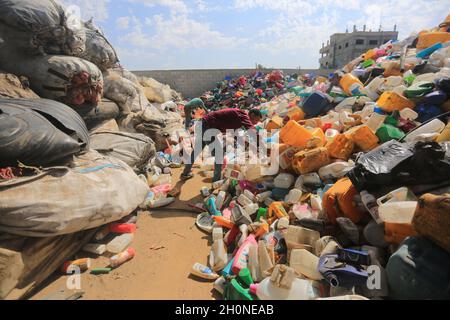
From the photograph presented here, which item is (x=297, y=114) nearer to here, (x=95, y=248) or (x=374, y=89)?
(x=374, y=89)

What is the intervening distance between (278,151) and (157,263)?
186 cm

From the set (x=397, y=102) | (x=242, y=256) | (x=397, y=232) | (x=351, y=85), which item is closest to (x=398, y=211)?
(x=397, y=232)

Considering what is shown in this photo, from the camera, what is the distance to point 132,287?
202 cm

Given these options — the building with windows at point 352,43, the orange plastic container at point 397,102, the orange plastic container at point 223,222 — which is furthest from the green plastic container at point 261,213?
the building with windows at point 352,43

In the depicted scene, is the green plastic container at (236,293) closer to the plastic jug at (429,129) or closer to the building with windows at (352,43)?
the plastic jug at (429,129)

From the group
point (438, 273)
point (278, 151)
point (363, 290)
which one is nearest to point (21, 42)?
point (278, 151)

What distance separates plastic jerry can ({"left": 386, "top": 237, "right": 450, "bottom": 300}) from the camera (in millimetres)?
1298

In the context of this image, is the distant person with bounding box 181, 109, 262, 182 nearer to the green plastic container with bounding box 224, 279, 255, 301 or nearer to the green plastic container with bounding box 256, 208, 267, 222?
the green plastic container with bounding box 256, 208, 267, 222

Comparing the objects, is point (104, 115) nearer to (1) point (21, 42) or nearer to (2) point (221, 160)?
(1) point (21, 42)

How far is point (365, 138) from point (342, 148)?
246 millimetres

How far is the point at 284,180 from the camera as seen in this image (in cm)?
301

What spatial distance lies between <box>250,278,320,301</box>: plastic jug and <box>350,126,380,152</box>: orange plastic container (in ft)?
5.58

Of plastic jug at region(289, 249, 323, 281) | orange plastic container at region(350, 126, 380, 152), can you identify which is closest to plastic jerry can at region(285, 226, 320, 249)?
plastic jug at region(289, 249, 323, 281)

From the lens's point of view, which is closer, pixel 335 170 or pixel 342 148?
pixel 335 170
